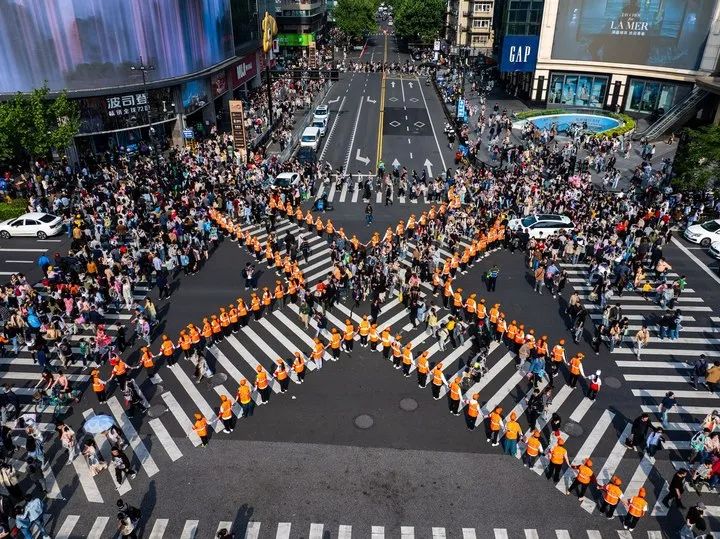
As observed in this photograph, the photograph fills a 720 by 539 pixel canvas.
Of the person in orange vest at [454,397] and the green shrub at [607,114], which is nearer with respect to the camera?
the person in orange vest at [454,397]

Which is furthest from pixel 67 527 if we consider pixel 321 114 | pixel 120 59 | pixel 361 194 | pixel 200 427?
pixel 321 114

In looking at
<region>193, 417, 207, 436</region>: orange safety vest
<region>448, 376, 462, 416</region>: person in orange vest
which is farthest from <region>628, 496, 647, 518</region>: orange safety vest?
<region>193, 417, 207, 436</region>: orange safety vest

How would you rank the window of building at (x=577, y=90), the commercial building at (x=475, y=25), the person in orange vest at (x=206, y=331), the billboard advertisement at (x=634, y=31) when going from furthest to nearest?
the commercial building at (x=475, y=25), the window of building at (x=577, y=90), the billboard advertisement at (x=634, y=31), the person in orange vest at (x=206, y=331)

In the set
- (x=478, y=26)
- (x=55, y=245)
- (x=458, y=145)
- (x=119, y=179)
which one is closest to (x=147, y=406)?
(x=55, y=245)

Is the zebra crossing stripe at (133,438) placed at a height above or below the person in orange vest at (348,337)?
below

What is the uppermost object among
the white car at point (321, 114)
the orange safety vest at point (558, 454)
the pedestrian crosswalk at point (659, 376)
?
the white car at point (321, 114)

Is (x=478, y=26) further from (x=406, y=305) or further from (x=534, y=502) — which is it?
(x=534, y=502)

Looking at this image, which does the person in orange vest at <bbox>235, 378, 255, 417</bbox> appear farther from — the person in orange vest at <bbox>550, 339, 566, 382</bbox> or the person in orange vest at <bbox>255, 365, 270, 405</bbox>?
the person in orange vest at <bbox>550, 339, 566, 382</bbox>

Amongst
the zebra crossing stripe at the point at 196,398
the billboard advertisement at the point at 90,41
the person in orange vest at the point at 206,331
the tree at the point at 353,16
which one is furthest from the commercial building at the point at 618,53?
the tree at the point at 353,16

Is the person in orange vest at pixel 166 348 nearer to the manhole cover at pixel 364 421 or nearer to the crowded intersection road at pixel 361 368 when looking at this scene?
the crowded intersection road at pixel 361 368
